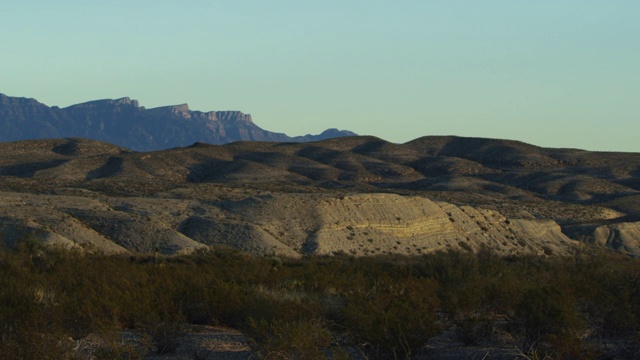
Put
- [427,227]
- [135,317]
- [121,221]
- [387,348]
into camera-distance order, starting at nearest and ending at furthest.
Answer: [387,348]
[135,317]
[121,221]
[427,227]

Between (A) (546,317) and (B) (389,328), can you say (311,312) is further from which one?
(A) (546,317)

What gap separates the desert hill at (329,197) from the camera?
153ft

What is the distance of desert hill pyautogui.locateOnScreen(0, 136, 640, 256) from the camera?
46562 millimetres

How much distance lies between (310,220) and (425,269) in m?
23.3

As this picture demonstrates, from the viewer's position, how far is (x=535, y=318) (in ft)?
51.2

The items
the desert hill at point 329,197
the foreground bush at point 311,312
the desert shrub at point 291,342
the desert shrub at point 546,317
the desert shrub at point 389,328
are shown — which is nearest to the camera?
the desert shrub at point 291,342

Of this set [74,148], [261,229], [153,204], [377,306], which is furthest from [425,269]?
[74,148]

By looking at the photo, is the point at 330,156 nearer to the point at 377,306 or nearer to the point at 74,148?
the point at 74,148

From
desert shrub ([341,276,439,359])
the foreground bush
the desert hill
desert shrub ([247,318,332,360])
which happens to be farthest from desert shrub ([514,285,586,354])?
the desert hill

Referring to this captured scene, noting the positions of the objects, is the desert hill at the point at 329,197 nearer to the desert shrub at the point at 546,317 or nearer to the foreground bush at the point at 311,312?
the foreground bush at the point at 311,312

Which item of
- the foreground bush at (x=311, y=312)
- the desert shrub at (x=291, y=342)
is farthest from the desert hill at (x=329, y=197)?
the desert shrub at (x=291, y=342)

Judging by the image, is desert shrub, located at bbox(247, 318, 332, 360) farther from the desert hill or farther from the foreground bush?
the desert hill

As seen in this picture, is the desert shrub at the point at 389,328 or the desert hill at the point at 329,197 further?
the desert hill at the point at 329,197

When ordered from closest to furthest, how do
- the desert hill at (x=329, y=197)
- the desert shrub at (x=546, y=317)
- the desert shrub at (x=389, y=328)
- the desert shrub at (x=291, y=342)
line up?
the desert shrub at (x=291, y=342), the desert shrub at (x=389, y=328), the desert shrub at (x=546, y=317), the desert hill at (x=329, y=197)
